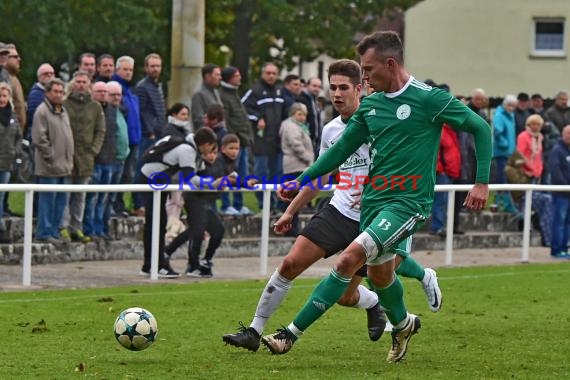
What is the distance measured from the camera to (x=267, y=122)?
1991cm

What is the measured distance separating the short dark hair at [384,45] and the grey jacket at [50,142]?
7316mm

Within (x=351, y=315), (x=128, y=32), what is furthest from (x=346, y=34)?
(x=351, y=315)

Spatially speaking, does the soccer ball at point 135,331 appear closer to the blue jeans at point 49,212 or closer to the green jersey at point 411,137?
the green jersey at point 411,137

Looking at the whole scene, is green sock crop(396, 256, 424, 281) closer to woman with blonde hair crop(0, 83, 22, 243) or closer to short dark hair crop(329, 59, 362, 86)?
short dark hair crop(329, 59, 362, 86)

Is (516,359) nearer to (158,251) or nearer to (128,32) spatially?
(158,251)

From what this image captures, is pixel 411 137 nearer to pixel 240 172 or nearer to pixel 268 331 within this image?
pixel 268 331

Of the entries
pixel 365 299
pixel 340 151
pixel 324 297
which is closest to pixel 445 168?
pixel 365 299

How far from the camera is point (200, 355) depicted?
10.0 m

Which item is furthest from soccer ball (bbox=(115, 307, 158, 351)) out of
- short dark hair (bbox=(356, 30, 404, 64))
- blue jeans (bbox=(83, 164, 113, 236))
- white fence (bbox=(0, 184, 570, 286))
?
blue jeans (bbox=(83, 164, 113, 236))

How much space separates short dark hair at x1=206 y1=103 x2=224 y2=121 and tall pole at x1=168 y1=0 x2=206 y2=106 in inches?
73.0

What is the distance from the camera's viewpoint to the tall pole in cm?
1947

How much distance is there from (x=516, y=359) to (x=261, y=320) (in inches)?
67.3

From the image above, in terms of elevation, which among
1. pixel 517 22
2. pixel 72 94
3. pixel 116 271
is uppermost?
pixel 517 22

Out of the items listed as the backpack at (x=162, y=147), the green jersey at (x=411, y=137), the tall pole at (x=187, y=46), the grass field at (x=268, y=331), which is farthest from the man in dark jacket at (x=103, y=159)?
the green jersey at (x=411, y=137)
